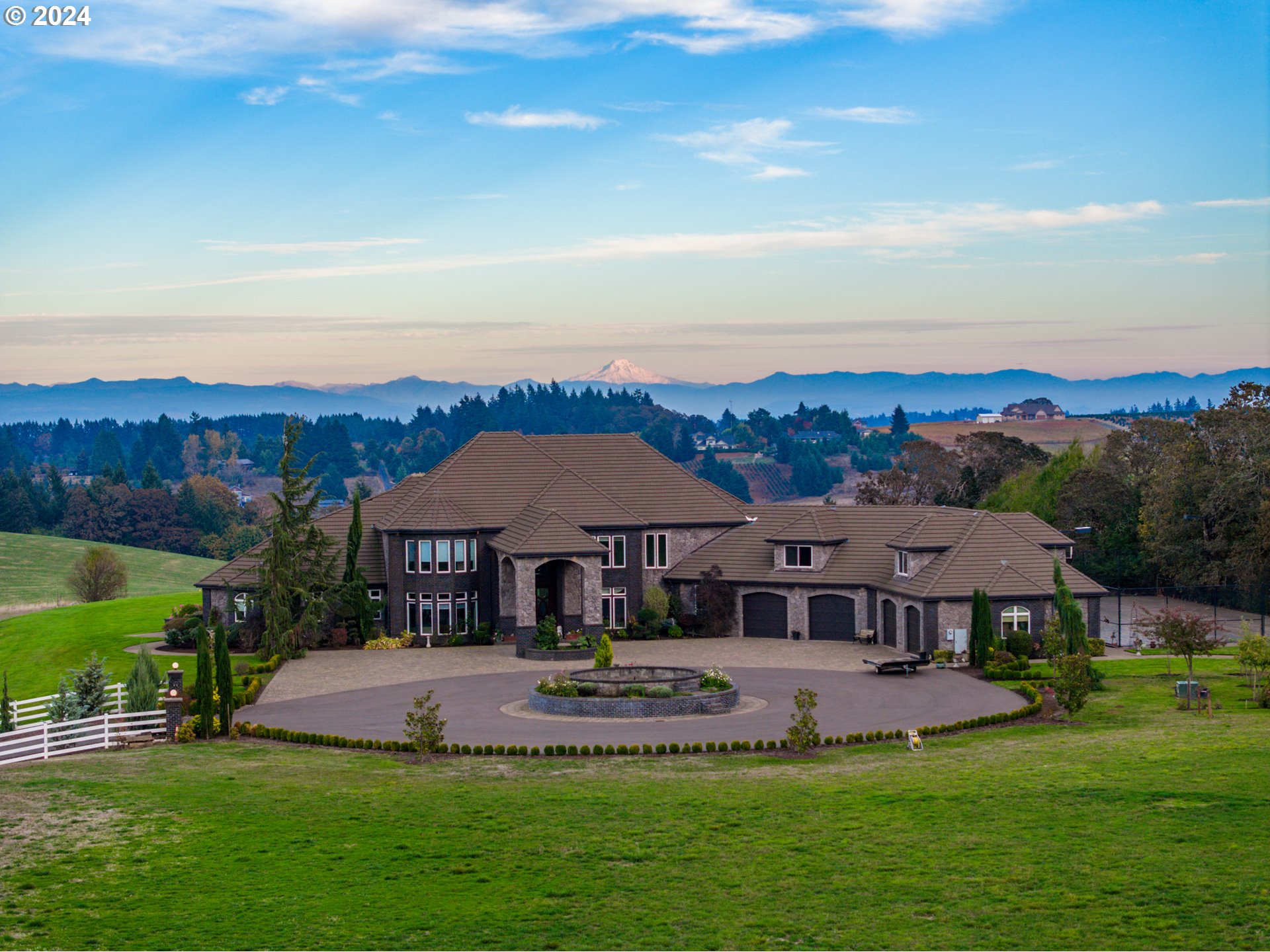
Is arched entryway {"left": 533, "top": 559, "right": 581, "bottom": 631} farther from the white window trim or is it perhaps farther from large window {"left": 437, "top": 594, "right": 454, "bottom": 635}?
the white window trim

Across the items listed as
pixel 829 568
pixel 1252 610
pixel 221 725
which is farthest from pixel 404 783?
pixel 1252 610

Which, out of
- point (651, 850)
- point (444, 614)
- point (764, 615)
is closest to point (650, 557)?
point (764, 615)

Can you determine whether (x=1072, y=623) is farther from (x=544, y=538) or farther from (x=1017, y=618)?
(x=544, y=538)

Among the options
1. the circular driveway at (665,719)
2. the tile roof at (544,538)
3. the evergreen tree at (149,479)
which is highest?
the evergreen tree at (149,479)

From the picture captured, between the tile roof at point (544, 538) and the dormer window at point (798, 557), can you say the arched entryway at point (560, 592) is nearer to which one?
the tile roof at point (544, 538)

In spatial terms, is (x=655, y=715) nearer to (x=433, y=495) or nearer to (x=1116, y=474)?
(x=433, y=495)

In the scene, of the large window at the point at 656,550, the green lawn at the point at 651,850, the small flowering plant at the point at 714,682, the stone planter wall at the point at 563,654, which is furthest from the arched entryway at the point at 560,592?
the green lawn at the point at 651,850
